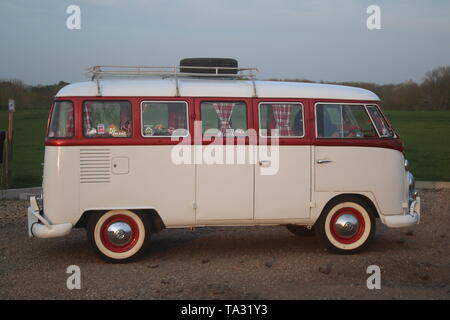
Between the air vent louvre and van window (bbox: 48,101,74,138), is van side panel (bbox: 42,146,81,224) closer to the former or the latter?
the air vent louvre

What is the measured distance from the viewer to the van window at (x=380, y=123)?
1009 centimetres

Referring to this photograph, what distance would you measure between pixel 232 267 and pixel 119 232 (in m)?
1.60

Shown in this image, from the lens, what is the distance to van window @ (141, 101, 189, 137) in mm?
9414

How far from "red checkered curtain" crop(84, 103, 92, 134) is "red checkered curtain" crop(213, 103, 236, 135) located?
169 cm

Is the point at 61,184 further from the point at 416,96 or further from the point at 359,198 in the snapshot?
the point at 416,96

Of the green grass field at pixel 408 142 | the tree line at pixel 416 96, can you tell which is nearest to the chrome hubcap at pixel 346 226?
the green grass field at pixel 408 142

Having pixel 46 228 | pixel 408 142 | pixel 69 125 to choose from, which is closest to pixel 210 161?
pixel 69 125

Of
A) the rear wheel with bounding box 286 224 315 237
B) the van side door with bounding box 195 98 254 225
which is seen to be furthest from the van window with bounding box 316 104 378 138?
the rear wheel with bounding box 286 224 315 237

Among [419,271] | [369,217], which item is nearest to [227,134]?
[369,217]

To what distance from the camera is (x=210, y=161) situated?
9.52 metres

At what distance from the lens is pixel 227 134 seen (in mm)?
9555

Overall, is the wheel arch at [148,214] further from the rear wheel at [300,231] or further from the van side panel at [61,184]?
the rear wheel at [300,231]

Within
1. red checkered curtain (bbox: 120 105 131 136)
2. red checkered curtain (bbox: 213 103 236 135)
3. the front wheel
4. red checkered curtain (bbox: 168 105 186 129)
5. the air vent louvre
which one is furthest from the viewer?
the front wheel
